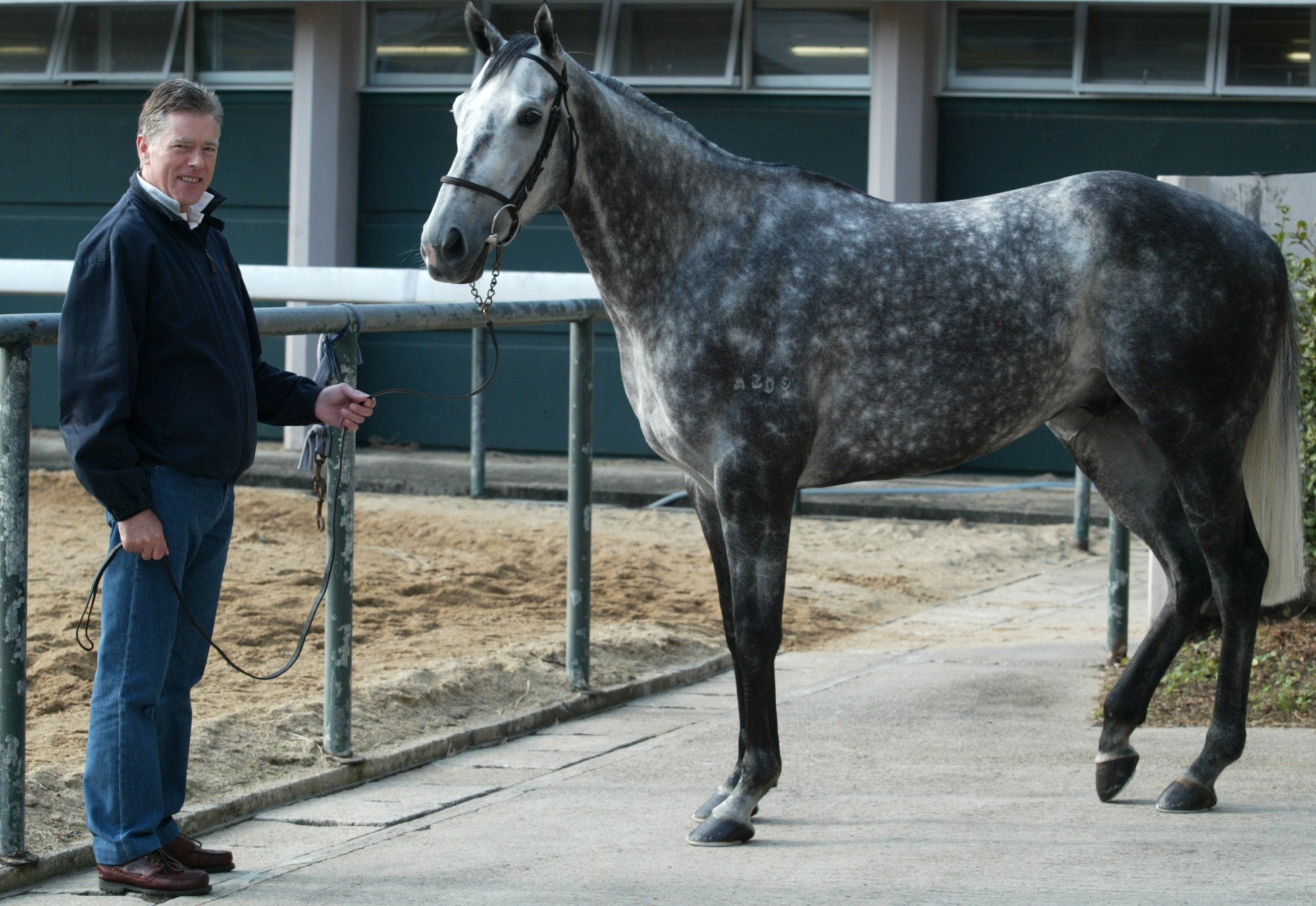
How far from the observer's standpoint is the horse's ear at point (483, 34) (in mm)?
4406

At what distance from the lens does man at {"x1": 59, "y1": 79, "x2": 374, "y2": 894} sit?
12.3ft

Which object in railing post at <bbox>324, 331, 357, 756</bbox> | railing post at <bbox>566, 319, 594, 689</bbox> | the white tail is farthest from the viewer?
railing post at <bbox>566, 319, 594, 689</bbox>

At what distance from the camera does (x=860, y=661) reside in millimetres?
7062

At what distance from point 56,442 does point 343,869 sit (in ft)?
32.6

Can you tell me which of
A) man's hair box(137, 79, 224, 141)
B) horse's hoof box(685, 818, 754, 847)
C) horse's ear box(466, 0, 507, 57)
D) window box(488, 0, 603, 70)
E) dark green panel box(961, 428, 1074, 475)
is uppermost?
window box(488, 0, 603, 70)

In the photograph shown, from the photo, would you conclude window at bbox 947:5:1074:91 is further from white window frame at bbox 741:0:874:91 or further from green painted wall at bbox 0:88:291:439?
green painted wall at bbox 0:88:291:439

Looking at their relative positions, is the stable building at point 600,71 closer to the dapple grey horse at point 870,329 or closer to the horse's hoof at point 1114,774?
the dapple grey horse at point 870,329

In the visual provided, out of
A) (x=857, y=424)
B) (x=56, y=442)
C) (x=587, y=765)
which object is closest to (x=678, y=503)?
(x=56, y=442)

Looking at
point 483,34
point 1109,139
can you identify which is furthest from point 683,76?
point 483,34

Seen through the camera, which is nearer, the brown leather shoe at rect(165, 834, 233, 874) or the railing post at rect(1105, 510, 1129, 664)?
the brown leather shoe at rect(165, 834, 233, 874)

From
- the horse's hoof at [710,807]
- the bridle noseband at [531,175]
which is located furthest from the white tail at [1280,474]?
the bridle noseband at [531,175]

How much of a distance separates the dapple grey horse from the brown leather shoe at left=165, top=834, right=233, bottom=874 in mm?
1258

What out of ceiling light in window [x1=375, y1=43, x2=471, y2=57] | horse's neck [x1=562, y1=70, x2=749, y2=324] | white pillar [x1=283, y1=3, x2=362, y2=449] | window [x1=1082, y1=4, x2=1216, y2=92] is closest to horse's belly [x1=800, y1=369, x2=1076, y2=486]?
horse's neck [x1=562, y1=70, x2=749, y2=324]

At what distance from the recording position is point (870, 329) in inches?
181
